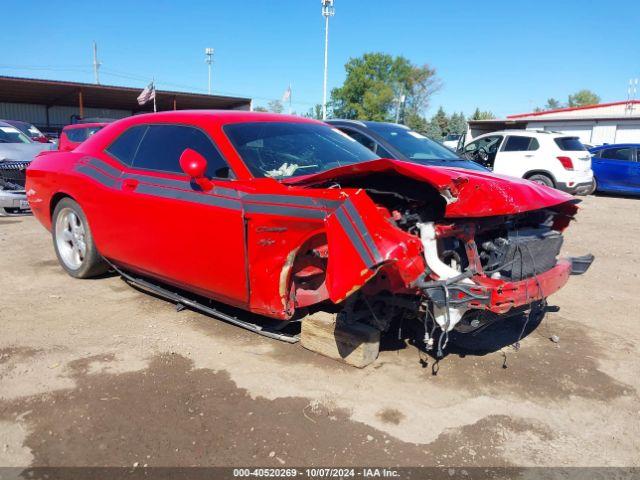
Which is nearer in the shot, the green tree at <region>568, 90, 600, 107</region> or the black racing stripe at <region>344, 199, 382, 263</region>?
the black racing stripe at <region>344, 199, 382, 263</region>

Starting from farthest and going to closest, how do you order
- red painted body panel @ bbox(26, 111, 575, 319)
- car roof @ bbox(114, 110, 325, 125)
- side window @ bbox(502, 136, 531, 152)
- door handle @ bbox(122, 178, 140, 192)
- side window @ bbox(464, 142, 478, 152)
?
side window @ bbox(464, 142, 478, 152) → side window @ bbox(502, 136, 531, 152) → door handle @ bbox(122, 178, 140, 192) → car roof @ bbox(114, 110, 325, 125) → red painted body panel @ bbox(26, 111, 575, 319)

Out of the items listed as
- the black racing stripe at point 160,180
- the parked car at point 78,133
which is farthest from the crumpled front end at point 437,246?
the parked car at point 78,133

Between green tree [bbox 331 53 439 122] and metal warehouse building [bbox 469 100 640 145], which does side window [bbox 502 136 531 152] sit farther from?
green tree [bbox 331 53 439 122]

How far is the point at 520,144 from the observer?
12195 mm

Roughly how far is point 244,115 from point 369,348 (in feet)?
6.84

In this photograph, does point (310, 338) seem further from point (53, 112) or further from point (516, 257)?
point (53, 112)

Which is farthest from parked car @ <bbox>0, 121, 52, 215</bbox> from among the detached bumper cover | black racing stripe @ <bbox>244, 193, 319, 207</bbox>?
the detached bumper cover

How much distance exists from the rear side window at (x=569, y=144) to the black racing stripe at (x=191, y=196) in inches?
411

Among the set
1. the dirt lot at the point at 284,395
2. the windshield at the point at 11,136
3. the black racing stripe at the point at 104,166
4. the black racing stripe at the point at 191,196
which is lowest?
the dirt lot at the point at 284,395

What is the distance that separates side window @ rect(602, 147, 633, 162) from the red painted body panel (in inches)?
494

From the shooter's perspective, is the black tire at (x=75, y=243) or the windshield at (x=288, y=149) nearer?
the windshield at (x=288, y=149)

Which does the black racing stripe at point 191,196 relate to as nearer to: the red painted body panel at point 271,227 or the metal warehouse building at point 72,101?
the red painted body panel at point 271,227

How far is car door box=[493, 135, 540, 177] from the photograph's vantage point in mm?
11922

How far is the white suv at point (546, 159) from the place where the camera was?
11.6 m
